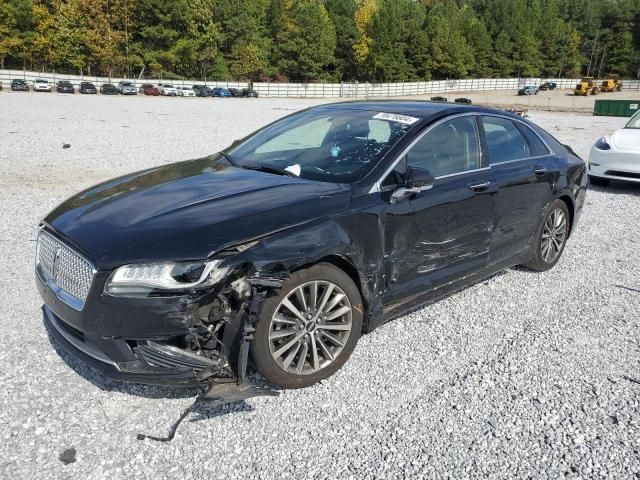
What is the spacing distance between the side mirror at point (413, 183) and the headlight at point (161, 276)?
4.56 ft

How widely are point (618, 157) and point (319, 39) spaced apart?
263ft

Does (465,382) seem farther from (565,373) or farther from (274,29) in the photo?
(274,29)

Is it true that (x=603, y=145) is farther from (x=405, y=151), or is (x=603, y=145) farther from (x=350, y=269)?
(x=350, y=269)

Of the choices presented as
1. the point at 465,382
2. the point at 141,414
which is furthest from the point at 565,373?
the point at 141,414

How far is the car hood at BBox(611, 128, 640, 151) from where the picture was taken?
8.87 m

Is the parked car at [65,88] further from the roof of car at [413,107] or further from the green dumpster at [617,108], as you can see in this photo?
the roof of car at [413,107]

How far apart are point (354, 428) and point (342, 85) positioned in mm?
75708

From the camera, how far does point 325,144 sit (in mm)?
4090

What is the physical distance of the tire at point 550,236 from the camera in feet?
16.6

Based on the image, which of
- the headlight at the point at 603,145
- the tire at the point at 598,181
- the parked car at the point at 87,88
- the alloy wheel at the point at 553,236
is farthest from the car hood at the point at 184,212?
the parked car at the point at 87,88

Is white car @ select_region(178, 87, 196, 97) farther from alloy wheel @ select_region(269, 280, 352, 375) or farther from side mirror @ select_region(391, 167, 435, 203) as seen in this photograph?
alloy wheel @ select_region(269, 280, 352, 375)

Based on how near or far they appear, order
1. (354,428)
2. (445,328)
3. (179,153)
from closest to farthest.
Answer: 1. (354,428)
2. (445,328)
3. (179,153)

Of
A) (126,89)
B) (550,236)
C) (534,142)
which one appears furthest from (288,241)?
(126,89)

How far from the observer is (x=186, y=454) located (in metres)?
2.66
